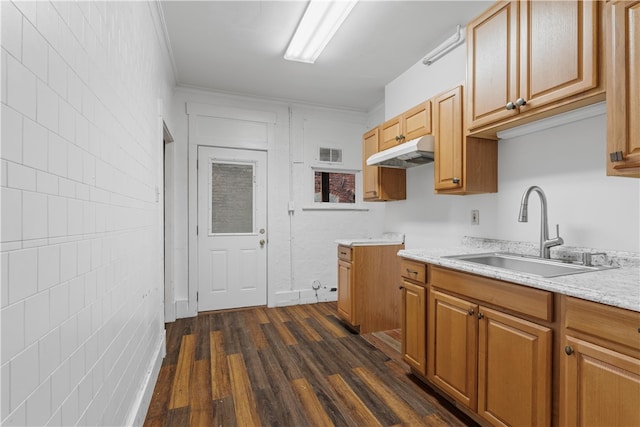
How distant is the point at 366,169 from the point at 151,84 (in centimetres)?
222

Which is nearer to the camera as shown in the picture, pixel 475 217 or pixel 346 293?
pixel 475 217

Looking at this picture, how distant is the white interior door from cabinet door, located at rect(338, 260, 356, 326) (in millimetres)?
1200

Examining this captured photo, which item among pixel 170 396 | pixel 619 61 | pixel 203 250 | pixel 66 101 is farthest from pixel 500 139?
pixel 203 250

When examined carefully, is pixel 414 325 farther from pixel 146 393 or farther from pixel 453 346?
pixel 146 393

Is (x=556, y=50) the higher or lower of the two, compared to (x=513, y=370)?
higher

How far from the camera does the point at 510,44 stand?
1.80m

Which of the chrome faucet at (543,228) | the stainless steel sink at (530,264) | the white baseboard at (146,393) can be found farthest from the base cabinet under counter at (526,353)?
the white baseboard at (146,393)

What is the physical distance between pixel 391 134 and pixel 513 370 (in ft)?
7.36

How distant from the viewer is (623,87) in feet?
4.16

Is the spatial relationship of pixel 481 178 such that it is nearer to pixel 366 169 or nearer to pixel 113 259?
pixel 366 169

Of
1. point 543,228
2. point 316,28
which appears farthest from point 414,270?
point 316,28

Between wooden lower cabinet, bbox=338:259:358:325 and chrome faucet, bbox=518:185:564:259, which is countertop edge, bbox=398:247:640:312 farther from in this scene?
wooden lower cabinet, bbox=338:259:358:325

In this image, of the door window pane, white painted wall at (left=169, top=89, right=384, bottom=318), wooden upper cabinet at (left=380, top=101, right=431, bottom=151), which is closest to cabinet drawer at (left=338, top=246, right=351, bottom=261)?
white painted wall at (left=169, top=89, right=384, bottom=318)

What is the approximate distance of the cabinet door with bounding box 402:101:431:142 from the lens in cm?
256
